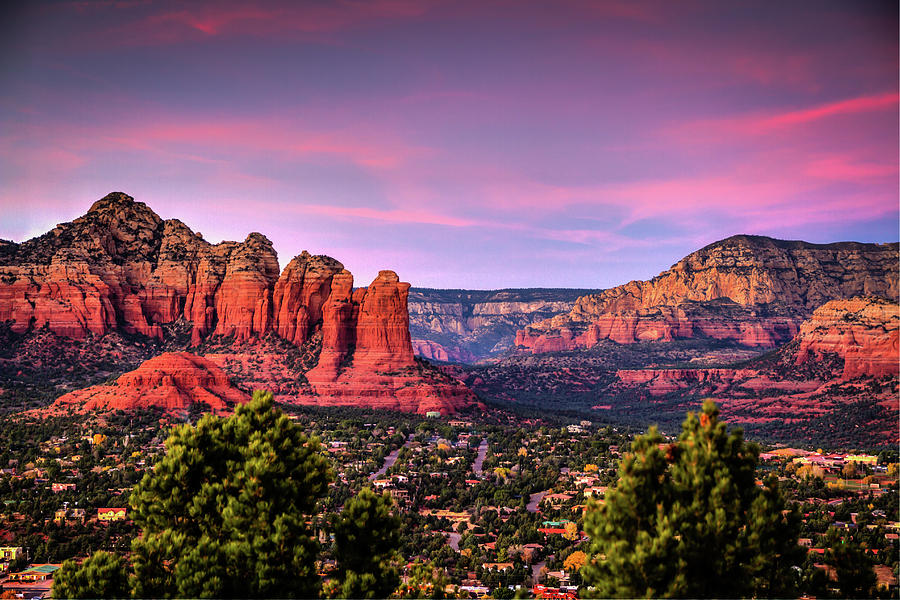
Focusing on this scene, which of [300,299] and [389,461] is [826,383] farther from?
[300,299]

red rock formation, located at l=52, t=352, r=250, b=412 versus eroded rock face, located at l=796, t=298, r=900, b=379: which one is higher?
eroded rock face, located at l=796, t=298, r=900, b=379

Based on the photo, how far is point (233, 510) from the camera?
2467cm

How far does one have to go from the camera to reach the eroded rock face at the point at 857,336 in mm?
135125

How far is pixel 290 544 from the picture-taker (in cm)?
2430

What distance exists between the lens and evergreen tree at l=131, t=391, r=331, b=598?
23.8 meters

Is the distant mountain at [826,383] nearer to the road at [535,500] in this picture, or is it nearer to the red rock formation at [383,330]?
the red rock formation at [383,330]

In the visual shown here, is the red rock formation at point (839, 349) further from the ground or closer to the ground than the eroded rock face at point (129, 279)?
closer to the ground

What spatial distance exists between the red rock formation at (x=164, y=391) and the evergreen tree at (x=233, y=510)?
71.1 meters

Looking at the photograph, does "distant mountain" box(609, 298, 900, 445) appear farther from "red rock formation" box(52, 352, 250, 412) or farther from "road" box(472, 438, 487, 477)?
"red rock formation" box(52, 352, 250, 412)

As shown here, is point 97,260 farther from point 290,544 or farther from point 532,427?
point 290,544

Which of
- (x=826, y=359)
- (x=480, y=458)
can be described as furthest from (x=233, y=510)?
(x=826, y=359)

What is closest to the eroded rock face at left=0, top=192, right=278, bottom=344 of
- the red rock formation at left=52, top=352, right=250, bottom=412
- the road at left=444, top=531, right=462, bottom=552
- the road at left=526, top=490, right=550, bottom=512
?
the red rock formation at left=52, top=352, right=250, bottom=412

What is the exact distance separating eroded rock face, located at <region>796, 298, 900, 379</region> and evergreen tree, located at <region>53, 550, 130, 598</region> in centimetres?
13517

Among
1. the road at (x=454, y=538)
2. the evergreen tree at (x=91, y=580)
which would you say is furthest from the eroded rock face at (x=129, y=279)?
the evergreen tree at (x=91, y=580)
